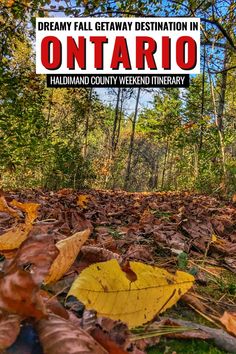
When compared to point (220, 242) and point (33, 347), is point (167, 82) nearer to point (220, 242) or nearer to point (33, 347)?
point (220, 242)

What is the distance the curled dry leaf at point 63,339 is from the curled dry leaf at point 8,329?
32 mm

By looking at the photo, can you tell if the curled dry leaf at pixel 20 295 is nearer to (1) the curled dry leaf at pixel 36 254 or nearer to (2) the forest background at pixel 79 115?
(1) the curled dry leaf at pixel 36 254

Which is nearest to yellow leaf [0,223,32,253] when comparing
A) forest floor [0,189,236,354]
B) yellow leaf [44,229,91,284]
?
forest floor [0,189,236,354]

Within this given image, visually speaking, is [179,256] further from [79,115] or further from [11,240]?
[79,115]

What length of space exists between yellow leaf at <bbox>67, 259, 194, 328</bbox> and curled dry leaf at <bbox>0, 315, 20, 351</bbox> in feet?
0.56

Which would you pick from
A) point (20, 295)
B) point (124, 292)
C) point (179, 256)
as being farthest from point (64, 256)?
point (179, 256)

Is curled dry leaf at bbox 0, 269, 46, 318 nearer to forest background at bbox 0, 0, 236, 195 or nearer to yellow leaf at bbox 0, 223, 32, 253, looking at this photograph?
yellow leaf at bbox 0, 223, 32, 253

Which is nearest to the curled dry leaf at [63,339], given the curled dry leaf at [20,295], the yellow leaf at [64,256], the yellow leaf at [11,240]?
the curled dry leaf at [20,295]

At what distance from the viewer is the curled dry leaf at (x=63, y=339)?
48 cm

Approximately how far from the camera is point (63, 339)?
1.63 ft

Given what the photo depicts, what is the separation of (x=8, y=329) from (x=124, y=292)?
260 millimetres

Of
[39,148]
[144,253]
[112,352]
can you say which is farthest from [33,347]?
[39,148]

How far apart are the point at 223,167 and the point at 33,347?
24.8ft

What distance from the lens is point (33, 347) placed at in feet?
1.69
